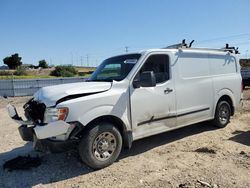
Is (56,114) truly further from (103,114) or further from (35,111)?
(103,114)

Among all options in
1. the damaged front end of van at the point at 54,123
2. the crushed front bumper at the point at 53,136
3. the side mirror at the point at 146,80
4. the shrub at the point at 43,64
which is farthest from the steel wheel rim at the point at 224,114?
the shrub at the point at 43,64

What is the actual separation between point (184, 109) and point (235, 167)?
5.95 ft

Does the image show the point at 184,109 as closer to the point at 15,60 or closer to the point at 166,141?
the point at 166,141

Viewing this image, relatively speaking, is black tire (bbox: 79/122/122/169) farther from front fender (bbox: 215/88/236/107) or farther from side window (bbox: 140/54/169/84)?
front fender (bbox: 215/88/236/107)

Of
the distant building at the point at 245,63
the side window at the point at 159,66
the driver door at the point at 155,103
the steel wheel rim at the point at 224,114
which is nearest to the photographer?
the driver door at the point at 155,103

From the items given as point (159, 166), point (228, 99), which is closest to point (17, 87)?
point (228, 99)

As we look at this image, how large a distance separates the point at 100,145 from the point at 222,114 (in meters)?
3.93

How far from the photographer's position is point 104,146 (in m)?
4.87

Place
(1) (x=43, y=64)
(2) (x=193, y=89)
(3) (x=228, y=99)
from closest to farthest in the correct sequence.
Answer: (2) (x=193, y=89)
(3) (x=228, y=99)
(1) (x=43, y=64)

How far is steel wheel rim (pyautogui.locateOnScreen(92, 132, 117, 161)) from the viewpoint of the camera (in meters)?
4.76

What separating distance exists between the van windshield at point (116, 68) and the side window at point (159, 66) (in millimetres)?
262

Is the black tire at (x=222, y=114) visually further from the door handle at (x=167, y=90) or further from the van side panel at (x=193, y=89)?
the door handle at (x=167, y=90)

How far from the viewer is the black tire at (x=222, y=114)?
7.18m

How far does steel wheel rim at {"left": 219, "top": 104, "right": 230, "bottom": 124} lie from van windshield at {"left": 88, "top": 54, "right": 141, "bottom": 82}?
3095 millimetres
